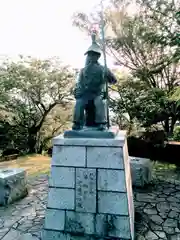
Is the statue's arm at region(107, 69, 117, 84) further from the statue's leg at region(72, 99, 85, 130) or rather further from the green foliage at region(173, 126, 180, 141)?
the green foliage at region(173, 126, 180, 141)

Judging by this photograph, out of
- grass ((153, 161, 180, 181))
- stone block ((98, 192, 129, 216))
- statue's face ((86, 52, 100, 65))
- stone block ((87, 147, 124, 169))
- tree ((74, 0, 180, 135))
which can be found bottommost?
grass ((153, 161, 180, 181))

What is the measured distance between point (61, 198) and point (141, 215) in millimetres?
1502

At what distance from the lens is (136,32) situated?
24.6 feet

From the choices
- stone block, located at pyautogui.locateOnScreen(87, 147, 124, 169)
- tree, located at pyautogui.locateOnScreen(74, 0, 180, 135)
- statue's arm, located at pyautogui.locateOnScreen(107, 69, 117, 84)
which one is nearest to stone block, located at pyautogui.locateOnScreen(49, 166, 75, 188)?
stone block, located at pyautogui.locateOnScreen(87, 147, 124, 169)

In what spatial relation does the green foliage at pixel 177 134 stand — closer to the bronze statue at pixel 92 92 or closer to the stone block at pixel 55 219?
the bronze statue at pixel 92 92

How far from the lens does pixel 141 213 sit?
3.87 metres

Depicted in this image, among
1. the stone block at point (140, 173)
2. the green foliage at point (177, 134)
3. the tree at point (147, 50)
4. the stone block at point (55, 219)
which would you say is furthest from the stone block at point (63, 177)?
the green foliage at point (177, 134)

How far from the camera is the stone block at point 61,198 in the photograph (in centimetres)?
313

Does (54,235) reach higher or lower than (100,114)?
lower

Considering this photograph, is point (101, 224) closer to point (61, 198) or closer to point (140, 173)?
point (61, 198)

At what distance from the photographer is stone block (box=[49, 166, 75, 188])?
3.10 m

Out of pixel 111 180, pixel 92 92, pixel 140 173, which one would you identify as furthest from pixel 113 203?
pixel 140 173

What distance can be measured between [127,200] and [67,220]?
90cm

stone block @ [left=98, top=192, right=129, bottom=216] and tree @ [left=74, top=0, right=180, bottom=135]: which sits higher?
tree @ [left=74, top=0, right=180, bottom=135]
